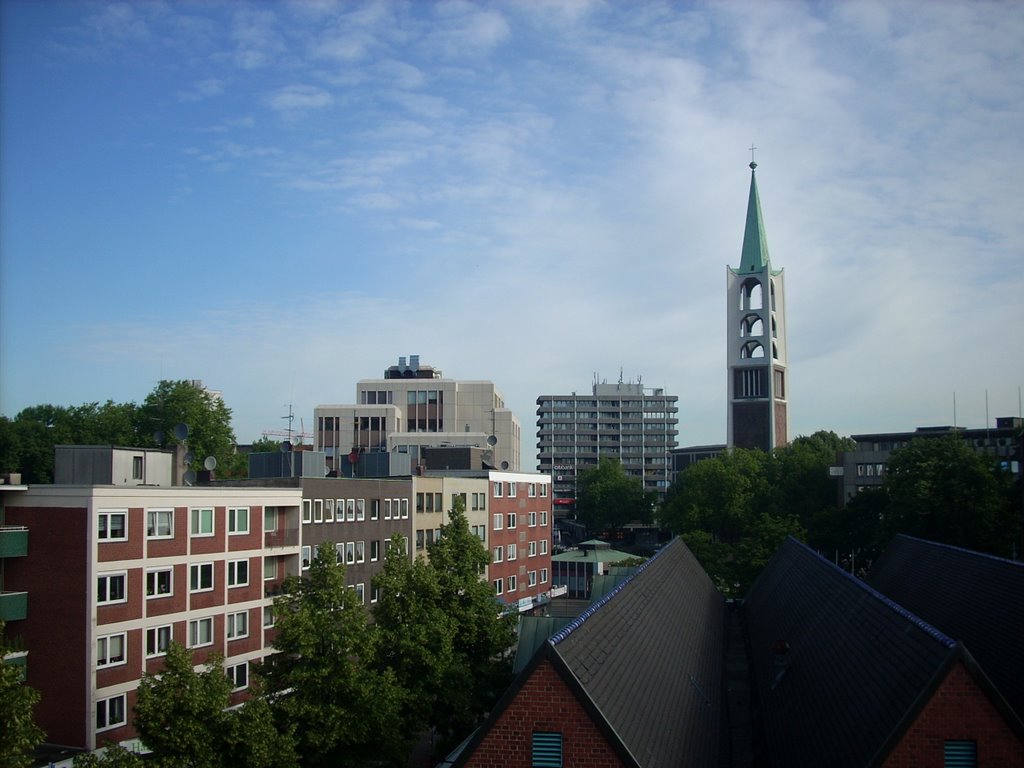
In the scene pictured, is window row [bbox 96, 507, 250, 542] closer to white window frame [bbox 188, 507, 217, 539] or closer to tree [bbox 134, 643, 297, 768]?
white window frame [bbox 188, 507, 217, 539]

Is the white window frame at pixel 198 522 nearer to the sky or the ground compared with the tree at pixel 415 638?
nearer to the sky

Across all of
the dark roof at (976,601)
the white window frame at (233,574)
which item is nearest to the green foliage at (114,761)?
the dark roof at (976,601)

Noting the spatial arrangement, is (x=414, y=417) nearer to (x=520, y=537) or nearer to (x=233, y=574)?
(x=520, y=537)

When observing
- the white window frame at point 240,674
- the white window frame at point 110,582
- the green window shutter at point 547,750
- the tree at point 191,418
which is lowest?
the white window frame at point 240,674

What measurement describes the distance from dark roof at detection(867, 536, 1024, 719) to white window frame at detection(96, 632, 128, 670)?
90.9 ft

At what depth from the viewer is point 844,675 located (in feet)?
66.9

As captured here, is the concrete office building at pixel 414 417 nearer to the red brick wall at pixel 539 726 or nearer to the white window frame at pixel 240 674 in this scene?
the white window frame at pixel 240 674

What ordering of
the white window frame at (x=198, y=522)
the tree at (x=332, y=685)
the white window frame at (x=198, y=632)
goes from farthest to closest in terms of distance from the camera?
the white window frame at (x=198, y=522), the white window frame at (x=198, y=632), the tree at (x=332, y=685)

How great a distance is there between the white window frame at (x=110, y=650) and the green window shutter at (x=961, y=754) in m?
28.1

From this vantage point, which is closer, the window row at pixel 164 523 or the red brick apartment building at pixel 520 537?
the window row at pixel 164 523

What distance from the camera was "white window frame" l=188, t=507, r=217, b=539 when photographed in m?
38.5

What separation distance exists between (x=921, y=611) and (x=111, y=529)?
96.4ft

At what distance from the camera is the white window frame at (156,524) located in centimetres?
3625

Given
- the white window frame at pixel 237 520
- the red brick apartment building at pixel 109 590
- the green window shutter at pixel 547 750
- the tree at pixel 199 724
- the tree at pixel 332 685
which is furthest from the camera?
the white window frame at pixel 237 520
